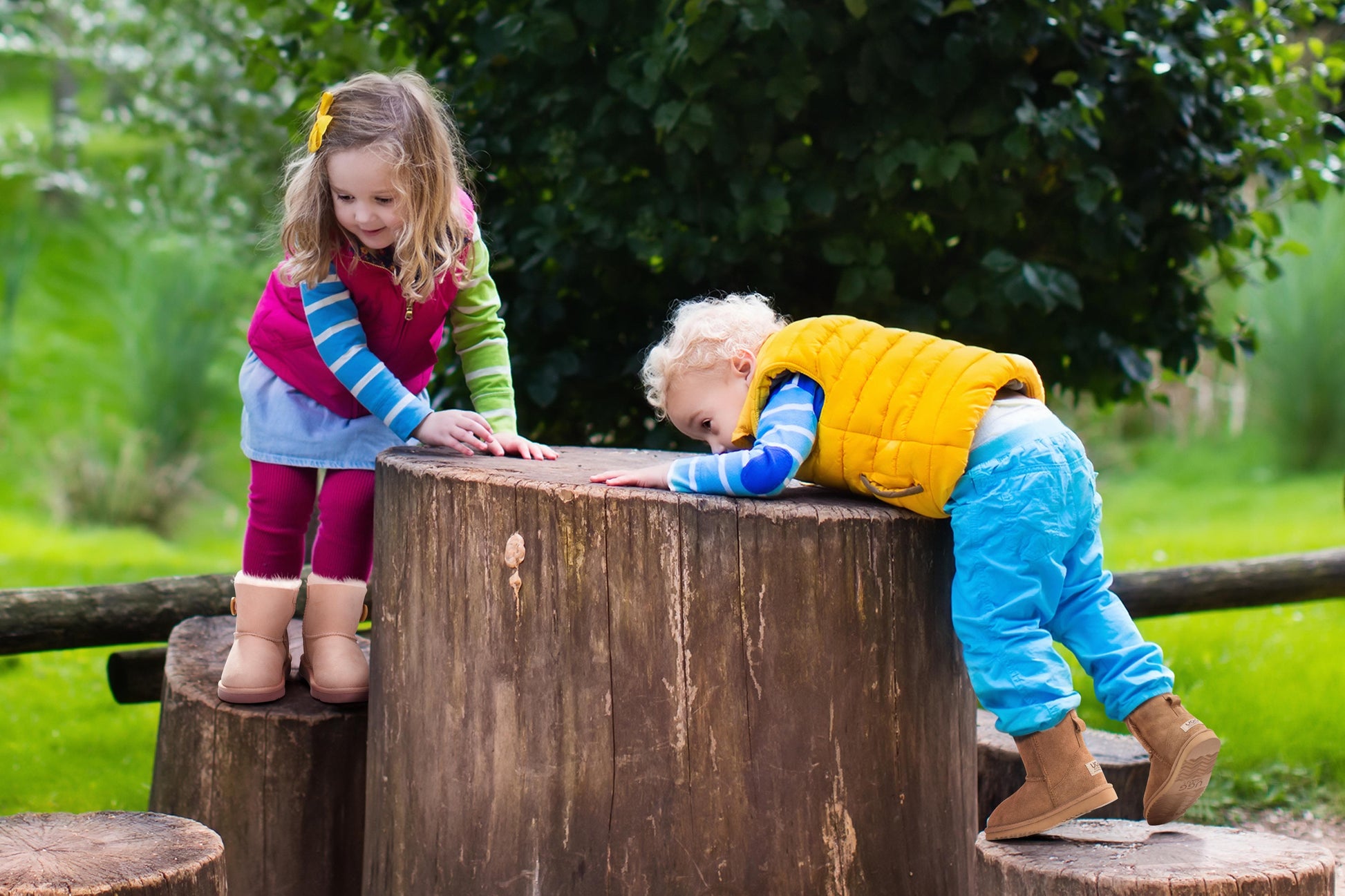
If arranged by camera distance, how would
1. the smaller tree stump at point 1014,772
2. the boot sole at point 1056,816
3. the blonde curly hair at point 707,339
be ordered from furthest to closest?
the smaller tree stump at point 1014,772 → the blonde curly hair at point 707,339 → the boot sole at point 1056,816

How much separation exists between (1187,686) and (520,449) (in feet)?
9.77

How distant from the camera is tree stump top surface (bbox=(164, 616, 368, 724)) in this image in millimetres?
2549

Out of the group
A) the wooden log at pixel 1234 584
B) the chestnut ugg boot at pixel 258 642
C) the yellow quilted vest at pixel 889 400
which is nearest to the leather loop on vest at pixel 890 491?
the yellow quilted vest at pixel 889 400

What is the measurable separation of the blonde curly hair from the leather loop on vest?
34 cm

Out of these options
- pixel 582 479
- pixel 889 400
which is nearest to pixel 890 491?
pixel 889 400

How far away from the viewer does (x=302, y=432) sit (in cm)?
257

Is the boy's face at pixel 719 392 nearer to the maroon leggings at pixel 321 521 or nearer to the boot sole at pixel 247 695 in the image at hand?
the maroon leggings at pixel 321 521

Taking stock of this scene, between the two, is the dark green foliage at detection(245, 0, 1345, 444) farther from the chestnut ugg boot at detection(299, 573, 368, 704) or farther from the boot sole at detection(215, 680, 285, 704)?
the boot sole at detection(215, 680, 285, 704)

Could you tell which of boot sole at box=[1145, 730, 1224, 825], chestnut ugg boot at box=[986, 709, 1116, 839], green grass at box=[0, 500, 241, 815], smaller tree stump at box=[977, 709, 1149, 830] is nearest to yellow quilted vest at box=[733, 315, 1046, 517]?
chestnut ugg boot at box=[986, 709, 1116, 839]

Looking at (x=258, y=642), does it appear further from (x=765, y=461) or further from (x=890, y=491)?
(x=890, y=491)

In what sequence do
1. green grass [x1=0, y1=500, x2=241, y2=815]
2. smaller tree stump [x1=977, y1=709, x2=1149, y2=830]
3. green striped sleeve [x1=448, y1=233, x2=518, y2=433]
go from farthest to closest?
1. green grass [x1=0, y1=500, x2=241, y2=815]
2. smaller tree stump [x1=977, y1=709, x2=1149, y2=830]
3. green striped sleeve [x1=448, y1=233, x2=518, y2=433]

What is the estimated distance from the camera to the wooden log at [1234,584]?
4.09 m

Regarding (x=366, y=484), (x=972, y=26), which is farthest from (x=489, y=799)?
(x=972, y=26)

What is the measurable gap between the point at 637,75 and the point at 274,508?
1.38 m
